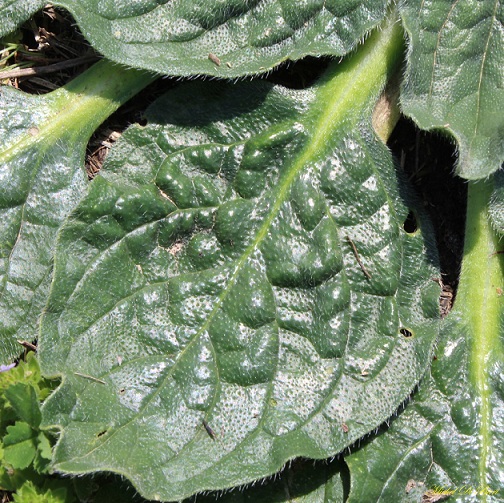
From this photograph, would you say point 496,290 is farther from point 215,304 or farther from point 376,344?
point 215,304

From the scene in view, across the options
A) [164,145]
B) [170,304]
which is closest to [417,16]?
[164,145]

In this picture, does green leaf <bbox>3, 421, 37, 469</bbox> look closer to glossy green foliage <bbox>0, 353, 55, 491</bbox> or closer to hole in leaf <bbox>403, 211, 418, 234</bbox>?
glossy green foliage <bbox>0, 353, 55, 491</bbox>

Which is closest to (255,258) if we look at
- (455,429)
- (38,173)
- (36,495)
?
(38,173)

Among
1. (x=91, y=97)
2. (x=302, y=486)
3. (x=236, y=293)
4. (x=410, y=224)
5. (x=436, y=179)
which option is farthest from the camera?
(x=436, y=179)

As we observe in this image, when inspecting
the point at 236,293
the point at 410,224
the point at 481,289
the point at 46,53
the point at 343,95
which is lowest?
the point at 481,289

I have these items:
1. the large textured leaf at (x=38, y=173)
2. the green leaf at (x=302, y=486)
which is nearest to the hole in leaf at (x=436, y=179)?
the green leaf at (x=302, y=486)

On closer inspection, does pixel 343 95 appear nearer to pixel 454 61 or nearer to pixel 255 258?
pixel 454 61
